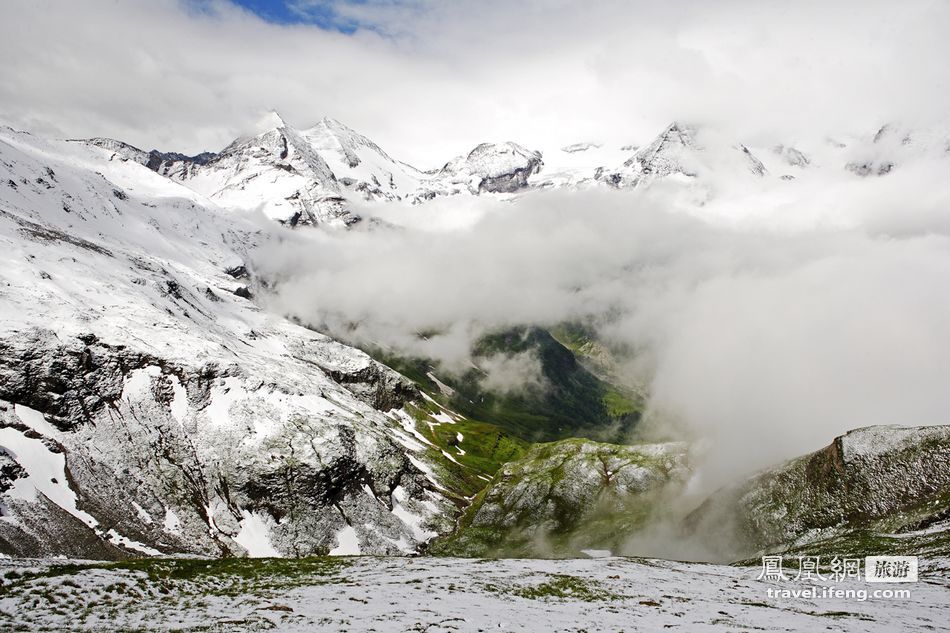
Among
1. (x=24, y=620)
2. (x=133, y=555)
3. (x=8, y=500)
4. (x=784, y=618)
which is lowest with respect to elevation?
(x=133, y=555)

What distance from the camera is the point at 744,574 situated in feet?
244

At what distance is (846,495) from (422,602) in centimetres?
12682

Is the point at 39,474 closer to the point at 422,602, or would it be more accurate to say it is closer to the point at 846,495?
the point at 422,602

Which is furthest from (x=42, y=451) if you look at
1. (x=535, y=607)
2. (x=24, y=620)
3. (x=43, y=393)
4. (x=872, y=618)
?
(x=872, y=618)

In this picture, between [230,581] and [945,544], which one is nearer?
[230,581]

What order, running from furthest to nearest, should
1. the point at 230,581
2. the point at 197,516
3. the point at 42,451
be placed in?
1. the point at 197,516
2. the point at 42,451
3. the point at 230,581

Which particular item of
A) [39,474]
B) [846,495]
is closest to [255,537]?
[39,474]

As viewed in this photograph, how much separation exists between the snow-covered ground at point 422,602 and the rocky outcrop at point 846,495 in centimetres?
6330

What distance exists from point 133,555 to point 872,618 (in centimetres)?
18137

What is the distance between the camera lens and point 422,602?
47.1 metres

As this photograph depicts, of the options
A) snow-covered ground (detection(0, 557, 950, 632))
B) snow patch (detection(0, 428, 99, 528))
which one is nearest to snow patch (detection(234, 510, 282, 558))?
snow patch (detection(0, 428, 99, 528))

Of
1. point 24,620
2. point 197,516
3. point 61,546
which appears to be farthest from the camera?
point 197,516

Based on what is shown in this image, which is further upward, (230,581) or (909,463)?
(909,463)

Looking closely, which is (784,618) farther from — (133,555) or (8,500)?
(8,500)
